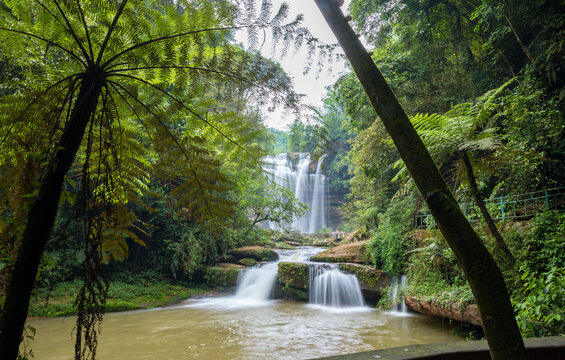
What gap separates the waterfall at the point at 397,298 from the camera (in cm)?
765

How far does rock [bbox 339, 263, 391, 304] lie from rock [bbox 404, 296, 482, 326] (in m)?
1.53

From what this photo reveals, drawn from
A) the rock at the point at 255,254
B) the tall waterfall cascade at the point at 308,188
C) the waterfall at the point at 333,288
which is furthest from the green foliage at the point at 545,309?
the tall waterfall cascade at the point at 308,188

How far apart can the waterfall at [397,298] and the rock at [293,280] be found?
9.58 feet

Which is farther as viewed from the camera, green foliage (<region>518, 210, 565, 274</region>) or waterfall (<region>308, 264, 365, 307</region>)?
waterfall (<region>308, 264, 365, 307</region>)

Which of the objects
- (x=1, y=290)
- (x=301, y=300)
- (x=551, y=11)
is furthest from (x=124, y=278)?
(x=551, y=11)

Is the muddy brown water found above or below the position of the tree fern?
below

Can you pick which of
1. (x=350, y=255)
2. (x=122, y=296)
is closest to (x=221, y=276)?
(x=122, y=296)

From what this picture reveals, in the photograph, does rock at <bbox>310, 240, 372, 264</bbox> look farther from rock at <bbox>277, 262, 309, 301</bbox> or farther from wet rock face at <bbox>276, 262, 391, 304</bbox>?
rock at <bbox>277, 262, 309, 301</bbox>

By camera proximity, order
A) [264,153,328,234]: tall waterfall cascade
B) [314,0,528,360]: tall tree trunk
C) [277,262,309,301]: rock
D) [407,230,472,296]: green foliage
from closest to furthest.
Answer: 1. [314,0,528,360]: tall tree trunk
2. [407,230,472,296]: green foliage
3. [277,262,309,301]: rock
4. [264,153,328,234]: tall waterfall cascade

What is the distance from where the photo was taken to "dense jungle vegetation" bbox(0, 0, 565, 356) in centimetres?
162

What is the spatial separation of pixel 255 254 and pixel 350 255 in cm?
426

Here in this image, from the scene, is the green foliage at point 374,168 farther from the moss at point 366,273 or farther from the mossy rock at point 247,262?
the mossy rock at point 247,262

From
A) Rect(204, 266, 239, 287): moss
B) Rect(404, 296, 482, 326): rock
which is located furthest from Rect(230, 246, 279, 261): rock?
Rect(404, 296, 482, 326): rock

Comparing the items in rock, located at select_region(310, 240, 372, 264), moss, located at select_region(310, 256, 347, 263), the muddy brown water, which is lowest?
the muddy brown water
